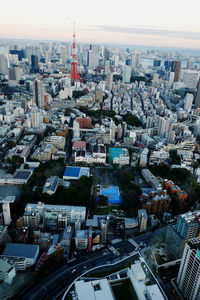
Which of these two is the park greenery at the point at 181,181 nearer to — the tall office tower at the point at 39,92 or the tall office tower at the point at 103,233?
the tall office tower at the point at 103,233

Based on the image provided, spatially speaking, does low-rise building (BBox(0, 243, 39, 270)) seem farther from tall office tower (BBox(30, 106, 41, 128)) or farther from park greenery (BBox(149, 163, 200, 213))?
tall office tower (BBox(30, 106, 41, 128))

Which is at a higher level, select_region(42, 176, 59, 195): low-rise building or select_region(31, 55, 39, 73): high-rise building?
select_region(31, 55, 39, 73): high-rise building

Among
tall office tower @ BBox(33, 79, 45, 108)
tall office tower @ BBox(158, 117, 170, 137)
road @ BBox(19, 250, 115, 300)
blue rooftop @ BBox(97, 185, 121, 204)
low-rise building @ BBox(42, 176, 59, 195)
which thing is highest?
tall office tower @ BBox(33, 79, 45, 108)

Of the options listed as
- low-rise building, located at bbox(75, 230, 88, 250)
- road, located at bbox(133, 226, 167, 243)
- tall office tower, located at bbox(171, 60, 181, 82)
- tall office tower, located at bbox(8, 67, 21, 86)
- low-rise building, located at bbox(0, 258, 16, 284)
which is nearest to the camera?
low-rise building, located at bbox(0, 258, 16, 284)

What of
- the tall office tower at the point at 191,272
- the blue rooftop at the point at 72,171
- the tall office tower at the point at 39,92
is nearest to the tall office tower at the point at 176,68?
the tall office tower at the point at 39,92

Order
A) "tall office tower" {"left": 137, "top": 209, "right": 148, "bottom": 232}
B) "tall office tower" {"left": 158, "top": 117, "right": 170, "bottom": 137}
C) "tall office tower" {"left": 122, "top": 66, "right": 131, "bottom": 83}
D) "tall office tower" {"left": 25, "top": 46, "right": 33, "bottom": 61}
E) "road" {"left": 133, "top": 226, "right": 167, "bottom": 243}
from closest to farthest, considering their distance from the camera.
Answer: "road" {"left": 133, "top": 226, "right": 167, "bottom": 243}, "tall office tower" {"left": 137, "top": 209, "right": 148, "bottom": 232}, "tall office tower" {"left": 158, "top": 117, "right": 170, "bottom": 137}, "tall office tower" {"left": 122, "top": 66, "right": 131, "bottom": 83}, "tall office tower" {"left": 25, "top": 46, "right": 33, "bottom": 61}

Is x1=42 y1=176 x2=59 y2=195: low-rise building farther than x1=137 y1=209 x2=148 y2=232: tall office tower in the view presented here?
Yes

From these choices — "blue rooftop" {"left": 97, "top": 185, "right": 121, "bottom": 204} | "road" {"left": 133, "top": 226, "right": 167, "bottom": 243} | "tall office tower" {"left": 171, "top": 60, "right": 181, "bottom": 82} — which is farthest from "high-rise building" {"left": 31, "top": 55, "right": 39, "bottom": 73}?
"road" {"left": 133, "top": 226, "right": 167, "bottom": 243}
